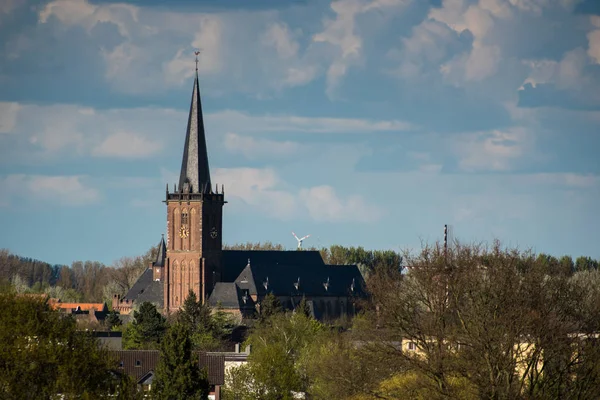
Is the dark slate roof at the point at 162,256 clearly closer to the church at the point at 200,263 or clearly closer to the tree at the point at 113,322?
the church at the point at 200,263

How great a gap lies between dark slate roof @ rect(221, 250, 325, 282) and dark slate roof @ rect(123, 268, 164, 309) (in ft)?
24.5

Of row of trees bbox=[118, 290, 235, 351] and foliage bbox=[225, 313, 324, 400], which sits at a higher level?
row of trees bbox=[118, 290, 235, 351]

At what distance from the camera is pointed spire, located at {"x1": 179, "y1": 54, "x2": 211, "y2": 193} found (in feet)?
518

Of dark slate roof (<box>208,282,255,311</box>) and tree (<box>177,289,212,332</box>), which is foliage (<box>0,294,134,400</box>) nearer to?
tree (<box>177,289,212,332</box>)

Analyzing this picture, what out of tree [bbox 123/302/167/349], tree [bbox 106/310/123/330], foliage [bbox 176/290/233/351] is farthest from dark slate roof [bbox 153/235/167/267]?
tree [bbox 123/302/167/349]

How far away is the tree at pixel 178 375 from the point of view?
6481 cm

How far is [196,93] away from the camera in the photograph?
520ft

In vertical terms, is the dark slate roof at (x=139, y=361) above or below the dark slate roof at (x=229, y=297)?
below

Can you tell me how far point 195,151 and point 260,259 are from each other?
2166cm

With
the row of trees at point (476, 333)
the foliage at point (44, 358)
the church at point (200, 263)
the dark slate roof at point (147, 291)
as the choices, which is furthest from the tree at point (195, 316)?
the foliage at point (44, 358)

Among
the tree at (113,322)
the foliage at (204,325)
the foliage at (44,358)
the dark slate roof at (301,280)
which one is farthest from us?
the dark slate roof at (301,280)

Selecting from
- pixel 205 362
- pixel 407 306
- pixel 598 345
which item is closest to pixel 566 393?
pixel 598 345

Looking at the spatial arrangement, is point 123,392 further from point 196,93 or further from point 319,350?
point 196,93

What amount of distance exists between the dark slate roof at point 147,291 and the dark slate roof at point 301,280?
28.0ft
